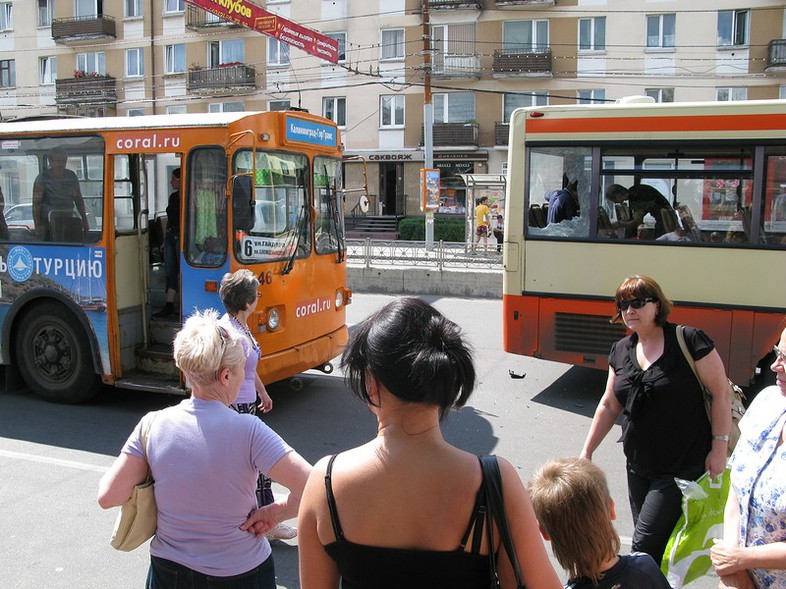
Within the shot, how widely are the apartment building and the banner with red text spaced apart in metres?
12.2

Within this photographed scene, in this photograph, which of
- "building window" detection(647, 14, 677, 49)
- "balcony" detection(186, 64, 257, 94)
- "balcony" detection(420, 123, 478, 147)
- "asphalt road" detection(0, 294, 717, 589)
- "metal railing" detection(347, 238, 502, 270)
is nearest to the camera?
"asphalt road" detection(0, 294, 717, 589)

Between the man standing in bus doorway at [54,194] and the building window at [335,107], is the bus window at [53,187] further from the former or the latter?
the building window at [335,107]

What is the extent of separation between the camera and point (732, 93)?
104 feet

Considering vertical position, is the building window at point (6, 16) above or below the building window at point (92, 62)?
above

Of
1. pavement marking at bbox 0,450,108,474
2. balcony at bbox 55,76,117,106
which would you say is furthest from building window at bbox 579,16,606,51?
pavement marking at bbox 0,450,108,474

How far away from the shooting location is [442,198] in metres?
36.7

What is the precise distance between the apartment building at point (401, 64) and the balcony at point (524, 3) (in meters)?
0.07

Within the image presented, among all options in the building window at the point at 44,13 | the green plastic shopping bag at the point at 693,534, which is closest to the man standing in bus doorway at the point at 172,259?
the green plastic shopping bag at the point at 693,534

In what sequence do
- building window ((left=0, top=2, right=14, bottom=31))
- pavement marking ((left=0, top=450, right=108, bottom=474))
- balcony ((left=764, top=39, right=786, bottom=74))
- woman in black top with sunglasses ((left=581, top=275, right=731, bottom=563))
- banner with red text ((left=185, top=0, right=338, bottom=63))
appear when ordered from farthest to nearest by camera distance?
building window ((left=0, top=2, right=14, bottom=31)) → balcony ((left=764, top=39, right=786, bottom=74)) → banner with red text ((left=185, top=0, right=338, bottom=63)) → pavement marking ((left=0, top=450, right=108, bottom=474)) → woman in black top with sunglasses ((left=581, top=275, right=731, bottom=563))

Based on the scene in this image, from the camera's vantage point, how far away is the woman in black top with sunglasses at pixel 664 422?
3.46 meters

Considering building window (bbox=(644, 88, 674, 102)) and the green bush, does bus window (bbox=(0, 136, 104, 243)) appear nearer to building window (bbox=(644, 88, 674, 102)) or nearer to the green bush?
the green bush

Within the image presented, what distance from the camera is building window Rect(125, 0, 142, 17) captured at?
38688mm

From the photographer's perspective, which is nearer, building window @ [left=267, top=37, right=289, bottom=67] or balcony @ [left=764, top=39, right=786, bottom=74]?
balcony @ [left=764, top=39, right=786, bottom=74]

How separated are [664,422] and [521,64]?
32.1 metres
